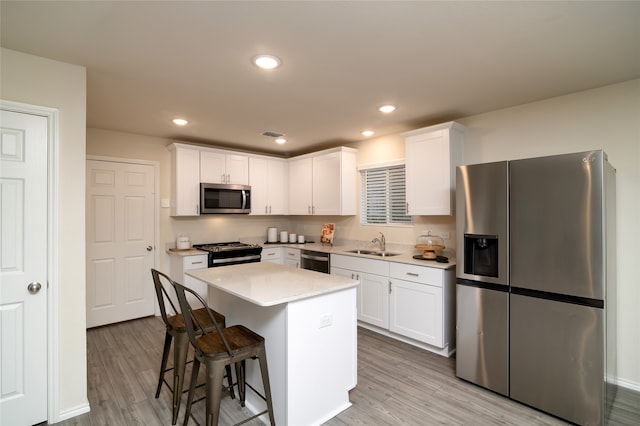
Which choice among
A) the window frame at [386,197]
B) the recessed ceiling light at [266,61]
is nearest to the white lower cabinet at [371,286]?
the window frame at [386,197]

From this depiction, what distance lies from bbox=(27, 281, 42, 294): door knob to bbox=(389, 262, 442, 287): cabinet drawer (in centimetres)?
300

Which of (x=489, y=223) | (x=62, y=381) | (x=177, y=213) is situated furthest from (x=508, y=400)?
(x=177, y=213)

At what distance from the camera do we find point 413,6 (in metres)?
1.59

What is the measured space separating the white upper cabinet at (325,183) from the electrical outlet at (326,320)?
8.05ft

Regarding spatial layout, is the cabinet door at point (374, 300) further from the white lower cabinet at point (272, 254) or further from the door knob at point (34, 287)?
the door knob at point (34, 287)

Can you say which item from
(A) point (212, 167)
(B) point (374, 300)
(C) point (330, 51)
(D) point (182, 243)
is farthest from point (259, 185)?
(C) point (330, 51)

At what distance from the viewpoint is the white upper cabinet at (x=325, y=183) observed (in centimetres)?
446

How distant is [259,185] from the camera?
5.02 meters

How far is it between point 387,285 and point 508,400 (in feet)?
4.76

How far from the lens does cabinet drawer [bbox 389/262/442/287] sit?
3053 millimetres

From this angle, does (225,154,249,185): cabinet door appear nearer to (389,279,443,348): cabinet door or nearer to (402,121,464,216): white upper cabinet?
(402,121,464,216): white upper cabinet

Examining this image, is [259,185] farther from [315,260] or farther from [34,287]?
[34,287]

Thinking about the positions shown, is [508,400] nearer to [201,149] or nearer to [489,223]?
[489,223]

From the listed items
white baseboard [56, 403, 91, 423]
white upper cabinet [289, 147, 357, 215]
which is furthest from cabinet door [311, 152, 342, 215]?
white baseboard [56, 403, 91, 423]
